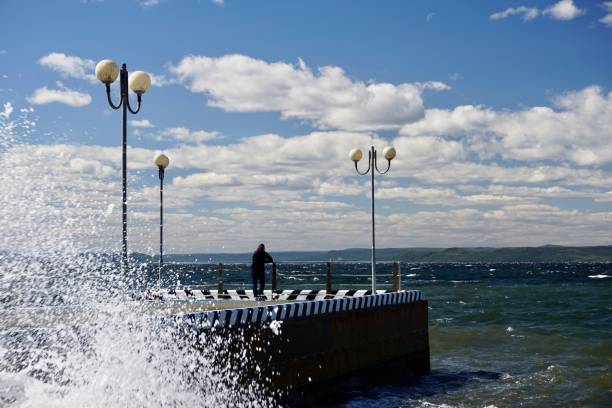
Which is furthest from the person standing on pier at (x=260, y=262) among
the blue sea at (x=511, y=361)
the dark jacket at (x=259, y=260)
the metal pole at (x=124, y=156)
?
the metal pole at (x=124, y=156)

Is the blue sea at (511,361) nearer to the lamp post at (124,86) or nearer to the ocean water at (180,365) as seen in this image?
the ocean water at (180,365)

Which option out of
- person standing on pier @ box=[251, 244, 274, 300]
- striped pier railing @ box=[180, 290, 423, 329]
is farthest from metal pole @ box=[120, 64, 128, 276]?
person standing on pier @ box=[251, 244, 274, 300]

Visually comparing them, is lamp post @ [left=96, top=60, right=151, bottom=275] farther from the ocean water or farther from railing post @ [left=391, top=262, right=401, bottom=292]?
railing post @ [left=391, top=262, right=401, bottom=292]

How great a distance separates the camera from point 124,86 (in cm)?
1592

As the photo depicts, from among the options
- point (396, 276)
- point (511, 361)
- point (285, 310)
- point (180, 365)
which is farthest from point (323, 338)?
point (511, 361)

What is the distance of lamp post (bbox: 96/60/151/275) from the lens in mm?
15344

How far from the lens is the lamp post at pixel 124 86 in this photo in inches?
604

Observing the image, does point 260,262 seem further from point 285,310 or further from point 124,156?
point 124,156

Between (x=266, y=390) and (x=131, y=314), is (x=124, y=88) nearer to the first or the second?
(x=131, y=314)

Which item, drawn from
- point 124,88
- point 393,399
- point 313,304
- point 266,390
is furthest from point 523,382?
point 124,88

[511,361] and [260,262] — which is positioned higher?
[260,262]

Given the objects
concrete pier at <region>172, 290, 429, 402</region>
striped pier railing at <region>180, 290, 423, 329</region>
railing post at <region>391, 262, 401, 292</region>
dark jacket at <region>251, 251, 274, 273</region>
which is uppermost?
dark jacket at <region>251, 251, 274, 273</region>

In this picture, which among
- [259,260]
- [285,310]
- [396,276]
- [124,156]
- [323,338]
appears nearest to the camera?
[285,310]

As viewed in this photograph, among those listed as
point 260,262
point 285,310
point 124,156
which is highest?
point 124,156
